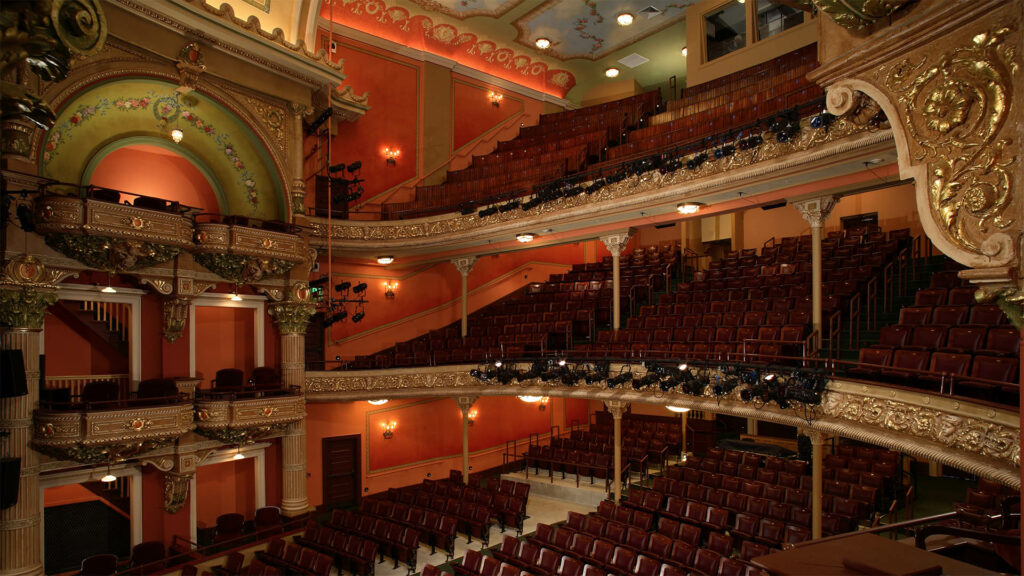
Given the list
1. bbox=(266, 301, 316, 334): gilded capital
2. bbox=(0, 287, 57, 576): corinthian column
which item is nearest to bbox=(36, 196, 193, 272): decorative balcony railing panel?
bbox=(0, 287, 57, 576): corinthian column

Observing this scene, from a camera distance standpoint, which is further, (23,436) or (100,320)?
(100,320)

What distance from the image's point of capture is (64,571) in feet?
33.8

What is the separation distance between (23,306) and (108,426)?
86.0 inches

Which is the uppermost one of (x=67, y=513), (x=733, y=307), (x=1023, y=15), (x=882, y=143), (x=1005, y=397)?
(x=882, y=143)

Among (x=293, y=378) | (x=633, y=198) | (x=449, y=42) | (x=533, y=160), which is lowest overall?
(x=293, y=378)

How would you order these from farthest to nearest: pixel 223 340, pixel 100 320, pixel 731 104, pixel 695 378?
pixel 731 104 < pixel 223 340 < pixel 100 320 < pixel 695 378

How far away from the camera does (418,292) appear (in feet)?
54.5

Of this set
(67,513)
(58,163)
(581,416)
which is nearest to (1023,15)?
(58,163)

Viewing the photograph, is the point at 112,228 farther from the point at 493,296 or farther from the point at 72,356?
the point at 493,296

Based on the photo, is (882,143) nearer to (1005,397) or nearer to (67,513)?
(1005,397)

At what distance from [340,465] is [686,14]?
586 inches

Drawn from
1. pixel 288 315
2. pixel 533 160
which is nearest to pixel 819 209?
pixel 533 160

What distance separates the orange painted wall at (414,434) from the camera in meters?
14.2

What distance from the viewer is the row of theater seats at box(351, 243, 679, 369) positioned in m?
13.8
